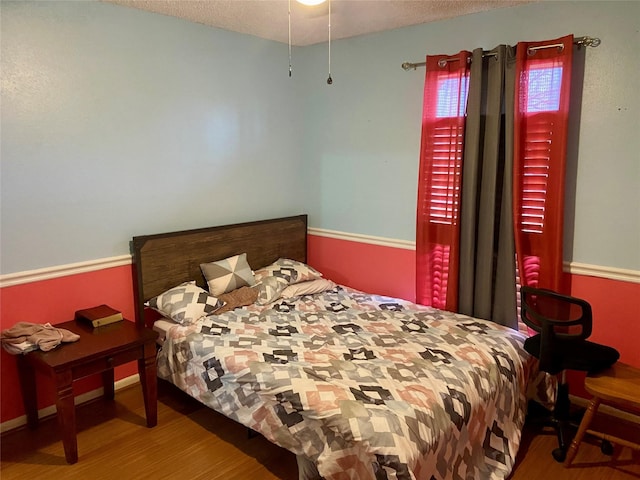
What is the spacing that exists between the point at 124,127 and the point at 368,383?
212 centimetres

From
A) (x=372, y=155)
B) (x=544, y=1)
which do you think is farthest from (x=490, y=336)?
(x=544, y=1)

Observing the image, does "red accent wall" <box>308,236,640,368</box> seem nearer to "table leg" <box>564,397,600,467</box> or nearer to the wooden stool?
the wooden stool

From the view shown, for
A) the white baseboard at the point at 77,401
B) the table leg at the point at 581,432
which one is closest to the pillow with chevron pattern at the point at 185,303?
the white baseboard at the point at 77,401

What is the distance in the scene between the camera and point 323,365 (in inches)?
93.6

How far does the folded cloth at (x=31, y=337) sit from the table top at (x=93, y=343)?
0.10ft

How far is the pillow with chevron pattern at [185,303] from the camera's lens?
289 centimetres

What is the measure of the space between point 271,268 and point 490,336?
5.45 feet

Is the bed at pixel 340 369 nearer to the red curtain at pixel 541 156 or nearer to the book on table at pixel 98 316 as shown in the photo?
the book on table at pixel 98 316

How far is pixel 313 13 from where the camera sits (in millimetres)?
2992

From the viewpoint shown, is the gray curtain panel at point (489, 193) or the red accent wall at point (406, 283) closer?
the red accent wall at point (406, 283)

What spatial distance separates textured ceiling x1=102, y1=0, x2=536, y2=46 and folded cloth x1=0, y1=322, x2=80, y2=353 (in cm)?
190

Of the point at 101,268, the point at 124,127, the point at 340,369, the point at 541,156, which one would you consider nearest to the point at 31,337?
the point at 101,268

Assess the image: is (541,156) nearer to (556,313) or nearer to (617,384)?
(556,313)

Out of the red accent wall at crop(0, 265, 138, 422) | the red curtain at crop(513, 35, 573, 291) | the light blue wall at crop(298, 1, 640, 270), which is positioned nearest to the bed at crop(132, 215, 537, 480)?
the red accent wall at crop(0, 265, 138, 422)
